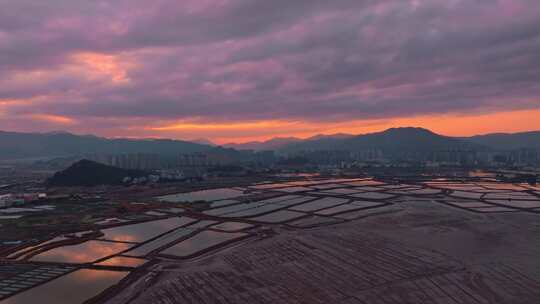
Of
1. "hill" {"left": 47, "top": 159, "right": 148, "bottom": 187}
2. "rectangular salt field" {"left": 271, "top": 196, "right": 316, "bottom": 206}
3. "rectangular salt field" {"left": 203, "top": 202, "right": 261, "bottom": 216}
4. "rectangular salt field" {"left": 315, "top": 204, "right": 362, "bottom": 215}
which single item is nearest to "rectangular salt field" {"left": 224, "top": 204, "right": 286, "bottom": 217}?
"rectangular salt field" {"left": 203, "top": 202, "right": 261, "bottom": 216}

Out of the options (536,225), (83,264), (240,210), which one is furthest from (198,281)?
(536,225)

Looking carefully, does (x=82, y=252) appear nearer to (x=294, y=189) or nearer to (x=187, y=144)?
(x=294, y=189)

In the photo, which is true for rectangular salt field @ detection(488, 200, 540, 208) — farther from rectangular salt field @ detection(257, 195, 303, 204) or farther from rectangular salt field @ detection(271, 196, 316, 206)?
rectangular salt field @ detection(257, 195, 303, 204)

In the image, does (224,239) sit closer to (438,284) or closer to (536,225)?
(438,284)

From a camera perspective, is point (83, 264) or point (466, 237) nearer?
point (83, 264)

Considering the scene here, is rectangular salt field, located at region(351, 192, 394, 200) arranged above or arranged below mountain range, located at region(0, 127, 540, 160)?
below
